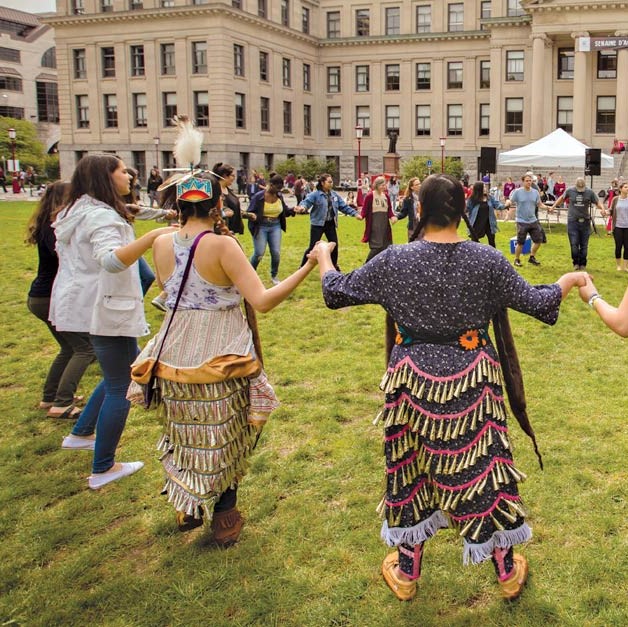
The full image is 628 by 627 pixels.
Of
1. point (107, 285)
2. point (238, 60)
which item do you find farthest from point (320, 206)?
point (238, 60)

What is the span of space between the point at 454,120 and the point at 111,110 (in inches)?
1089

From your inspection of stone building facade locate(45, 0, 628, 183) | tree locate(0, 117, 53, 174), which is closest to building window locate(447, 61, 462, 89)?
stone building facade locate(45, 0, 628, 183)

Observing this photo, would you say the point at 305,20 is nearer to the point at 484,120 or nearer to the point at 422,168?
the point at 484,120

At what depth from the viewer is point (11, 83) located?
7919 centimetres

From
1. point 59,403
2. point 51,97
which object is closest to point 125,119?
point 51,97

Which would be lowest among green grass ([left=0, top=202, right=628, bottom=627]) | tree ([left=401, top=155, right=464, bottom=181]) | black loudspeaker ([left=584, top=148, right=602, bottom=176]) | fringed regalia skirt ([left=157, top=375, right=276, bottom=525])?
green grass ([left=0, top=202, right=628, bottom=627])

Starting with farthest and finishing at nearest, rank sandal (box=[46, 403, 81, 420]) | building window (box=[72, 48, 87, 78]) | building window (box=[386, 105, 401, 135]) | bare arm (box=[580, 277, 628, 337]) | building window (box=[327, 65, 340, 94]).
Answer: building window (box=[327, 65, 340, 94]) → building window (box=[386, 105, 401, 135]) → building window (box=[72, 48, 87, 78]) → sandal (box=[46, 403, 81, 420]) → bare arm (box=[580, 277, 628, 337])

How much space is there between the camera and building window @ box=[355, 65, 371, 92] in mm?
60812

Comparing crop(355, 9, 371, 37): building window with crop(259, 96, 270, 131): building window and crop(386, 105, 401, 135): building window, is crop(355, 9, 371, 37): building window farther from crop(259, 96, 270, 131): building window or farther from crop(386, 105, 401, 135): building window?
crop(259, 96, 270, 131): building window

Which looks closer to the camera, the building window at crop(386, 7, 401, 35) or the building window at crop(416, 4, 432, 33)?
the building window at crop(416, 4, 432, 33)

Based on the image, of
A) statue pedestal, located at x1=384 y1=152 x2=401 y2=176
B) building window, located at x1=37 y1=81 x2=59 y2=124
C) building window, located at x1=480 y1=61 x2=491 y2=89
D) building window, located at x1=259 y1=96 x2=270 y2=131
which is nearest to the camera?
statue pedestal, located at x1=384 y1=152 x2=401 y2=176

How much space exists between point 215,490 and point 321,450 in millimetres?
1696

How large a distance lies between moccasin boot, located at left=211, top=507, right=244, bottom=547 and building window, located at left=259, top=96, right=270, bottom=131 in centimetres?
5312

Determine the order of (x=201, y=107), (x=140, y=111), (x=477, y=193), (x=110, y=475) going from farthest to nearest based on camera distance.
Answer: (x=140, y=111) → (x=201, y=107) → (x=477, y=193) → (x=110, y=475)
